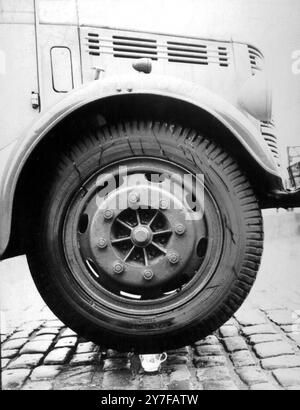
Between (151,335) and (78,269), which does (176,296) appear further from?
(78,269)

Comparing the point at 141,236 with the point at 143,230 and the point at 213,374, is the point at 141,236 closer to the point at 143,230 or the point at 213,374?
the point at 143,230

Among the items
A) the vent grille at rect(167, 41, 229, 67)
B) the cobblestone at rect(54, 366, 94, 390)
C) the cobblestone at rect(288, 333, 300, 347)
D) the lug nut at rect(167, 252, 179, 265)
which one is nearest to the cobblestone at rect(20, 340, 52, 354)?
the cobblestone at rect(54, 366, 94, 390)

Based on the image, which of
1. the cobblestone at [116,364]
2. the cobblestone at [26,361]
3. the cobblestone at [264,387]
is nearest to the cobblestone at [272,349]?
the cobblestone at [264,387]

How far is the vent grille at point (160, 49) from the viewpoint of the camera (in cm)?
179

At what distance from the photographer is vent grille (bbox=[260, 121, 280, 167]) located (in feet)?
6.57

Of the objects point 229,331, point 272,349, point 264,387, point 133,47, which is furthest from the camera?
point 229,331

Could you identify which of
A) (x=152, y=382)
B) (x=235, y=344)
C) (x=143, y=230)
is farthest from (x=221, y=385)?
(x=143, y=230)

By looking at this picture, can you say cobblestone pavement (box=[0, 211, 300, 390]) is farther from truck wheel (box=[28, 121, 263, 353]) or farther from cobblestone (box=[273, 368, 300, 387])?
truck wheel (box=[28, 121, 263, 353])

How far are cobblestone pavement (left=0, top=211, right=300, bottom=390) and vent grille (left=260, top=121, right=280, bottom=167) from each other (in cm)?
59

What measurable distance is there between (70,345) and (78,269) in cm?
56

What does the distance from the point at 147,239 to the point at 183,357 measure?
0.53 meters

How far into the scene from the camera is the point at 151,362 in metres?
1.46

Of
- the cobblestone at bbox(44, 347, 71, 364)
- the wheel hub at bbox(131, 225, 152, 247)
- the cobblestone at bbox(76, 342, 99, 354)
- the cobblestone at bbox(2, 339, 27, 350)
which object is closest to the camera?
the wheel hub at bbox(131, 225, 152, 247)
